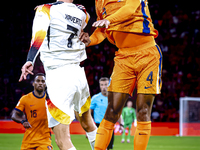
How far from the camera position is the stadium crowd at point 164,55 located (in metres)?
15.9

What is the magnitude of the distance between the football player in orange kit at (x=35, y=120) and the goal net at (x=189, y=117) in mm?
10465

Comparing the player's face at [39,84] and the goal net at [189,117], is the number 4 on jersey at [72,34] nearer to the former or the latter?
the player's face at [39,84]

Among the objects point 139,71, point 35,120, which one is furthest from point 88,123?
point 35,120

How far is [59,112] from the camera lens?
2840mm

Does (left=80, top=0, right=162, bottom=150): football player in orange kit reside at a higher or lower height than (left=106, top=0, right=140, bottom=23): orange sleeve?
lower

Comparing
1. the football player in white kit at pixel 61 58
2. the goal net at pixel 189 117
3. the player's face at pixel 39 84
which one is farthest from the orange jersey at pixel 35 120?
the goal net at pixel 189 117

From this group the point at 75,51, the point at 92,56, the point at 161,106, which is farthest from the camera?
the point at 92,56

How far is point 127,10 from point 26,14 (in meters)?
15.0

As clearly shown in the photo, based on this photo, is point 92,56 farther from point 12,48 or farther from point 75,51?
point 75,51

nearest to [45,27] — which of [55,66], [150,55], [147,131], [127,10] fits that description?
[55,66]

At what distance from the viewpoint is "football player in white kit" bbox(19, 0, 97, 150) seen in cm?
284

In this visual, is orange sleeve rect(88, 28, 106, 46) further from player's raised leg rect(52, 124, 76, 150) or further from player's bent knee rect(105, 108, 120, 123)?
player's raised leg rect(52, 124, 76, 150)

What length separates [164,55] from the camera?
690 inches

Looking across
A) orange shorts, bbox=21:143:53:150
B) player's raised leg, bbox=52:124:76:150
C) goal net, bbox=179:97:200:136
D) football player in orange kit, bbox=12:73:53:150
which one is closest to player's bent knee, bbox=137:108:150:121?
player's raised leg, bbox=52:124:76:150
